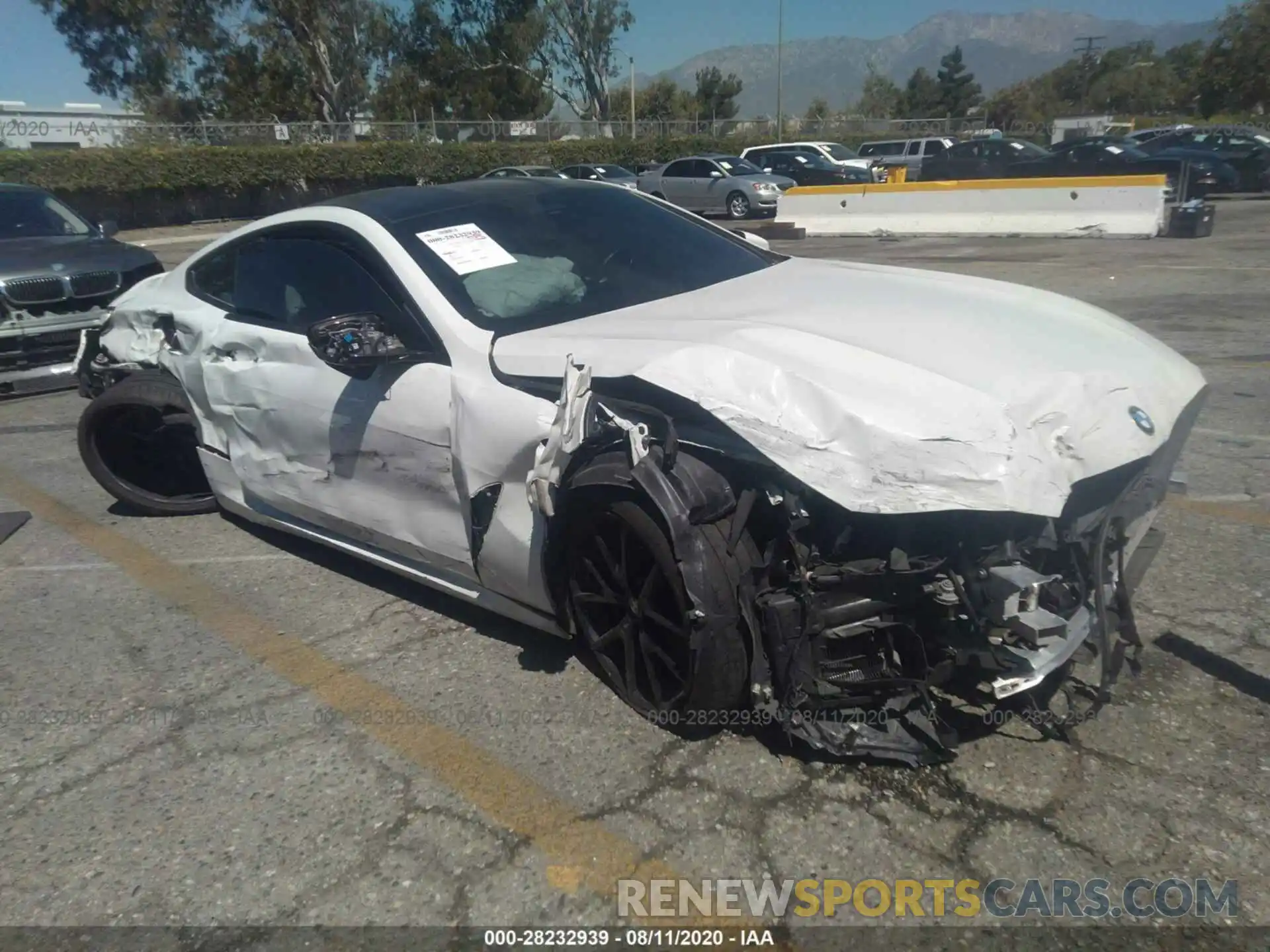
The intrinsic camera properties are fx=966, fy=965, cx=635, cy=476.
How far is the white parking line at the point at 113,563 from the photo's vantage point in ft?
14.5

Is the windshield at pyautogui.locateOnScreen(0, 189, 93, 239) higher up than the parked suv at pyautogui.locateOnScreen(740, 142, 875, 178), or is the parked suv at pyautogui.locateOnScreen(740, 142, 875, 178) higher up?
the windshield at pyautogui.locateOnScreen(0, 189, 93, 239)

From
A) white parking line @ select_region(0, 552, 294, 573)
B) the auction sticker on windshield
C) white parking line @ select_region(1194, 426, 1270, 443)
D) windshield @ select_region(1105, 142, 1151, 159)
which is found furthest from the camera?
windshield @ select_region(1105, 142, 1151, 159)

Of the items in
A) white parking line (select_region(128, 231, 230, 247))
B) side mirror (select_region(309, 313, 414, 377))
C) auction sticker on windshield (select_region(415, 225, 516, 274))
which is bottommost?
white parking line (select_region(128, 231, 230, 247))

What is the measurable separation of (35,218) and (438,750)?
8027 millimetres

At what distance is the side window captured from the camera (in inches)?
138

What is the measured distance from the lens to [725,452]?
2.57 meters

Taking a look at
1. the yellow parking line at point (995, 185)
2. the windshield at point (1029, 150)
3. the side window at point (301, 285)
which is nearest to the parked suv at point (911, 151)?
the windshield at point (1029, 150)

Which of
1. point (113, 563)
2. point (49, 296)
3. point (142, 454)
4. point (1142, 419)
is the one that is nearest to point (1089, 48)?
point (49, 296)

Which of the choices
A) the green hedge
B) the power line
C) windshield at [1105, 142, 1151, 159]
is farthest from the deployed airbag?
the power line

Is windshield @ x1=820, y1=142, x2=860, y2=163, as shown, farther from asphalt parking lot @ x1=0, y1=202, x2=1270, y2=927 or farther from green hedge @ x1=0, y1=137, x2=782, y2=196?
asphalt parking lot @ x1=0, y1=202, x2=1270, y2=927

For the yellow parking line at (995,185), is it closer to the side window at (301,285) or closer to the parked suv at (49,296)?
the parked suv at (49,296)

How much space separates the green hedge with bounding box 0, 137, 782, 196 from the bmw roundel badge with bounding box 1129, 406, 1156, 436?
3035 centimetres

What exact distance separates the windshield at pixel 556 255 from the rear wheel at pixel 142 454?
188cm

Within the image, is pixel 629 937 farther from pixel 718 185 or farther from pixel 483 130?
pixel 483 130
